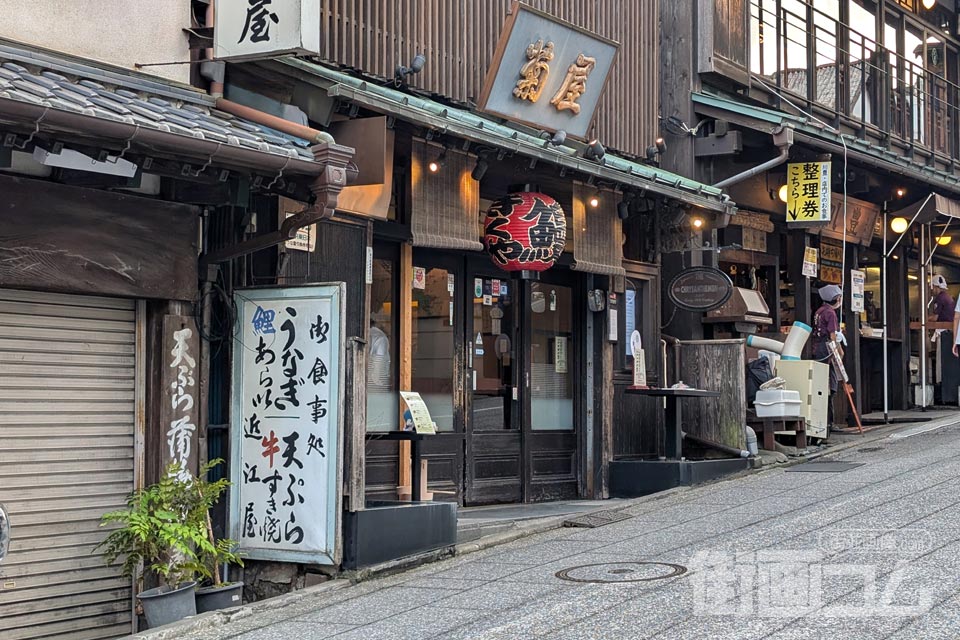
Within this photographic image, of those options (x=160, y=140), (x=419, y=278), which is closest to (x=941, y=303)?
(x=419, y=278)

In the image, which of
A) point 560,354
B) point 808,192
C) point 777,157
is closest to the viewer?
point 560,354

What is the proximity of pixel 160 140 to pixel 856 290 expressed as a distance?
16283mm

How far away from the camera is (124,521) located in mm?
8914

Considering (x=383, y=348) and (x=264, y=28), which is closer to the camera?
(x=264, y=28)

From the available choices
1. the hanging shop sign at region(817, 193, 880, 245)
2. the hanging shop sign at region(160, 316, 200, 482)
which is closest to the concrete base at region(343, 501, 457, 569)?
the hanging shop sign at region(160, 316, 200, 482)

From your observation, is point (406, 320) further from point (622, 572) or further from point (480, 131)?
point (622, 572)

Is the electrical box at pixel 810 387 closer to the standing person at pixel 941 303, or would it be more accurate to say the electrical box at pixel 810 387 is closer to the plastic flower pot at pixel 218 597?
the standing person at pixel 941 303

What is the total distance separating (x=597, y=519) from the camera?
1229cm

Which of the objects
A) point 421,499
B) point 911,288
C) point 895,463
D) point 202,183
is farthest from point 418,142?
point 911,288

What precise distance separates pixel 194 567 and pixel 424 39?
6.30m

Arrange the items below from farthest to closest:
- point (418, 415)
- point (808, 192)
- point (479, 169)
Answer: point (808, 192)
point (479, 169)
point (418, 415)

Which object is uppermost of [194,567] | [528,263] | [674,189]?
[674,189]

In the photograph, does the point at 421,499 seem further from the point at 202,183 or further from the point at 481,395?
the point at 202,183

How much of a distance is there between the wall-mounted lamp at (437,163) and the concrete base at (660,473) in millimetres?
5184
